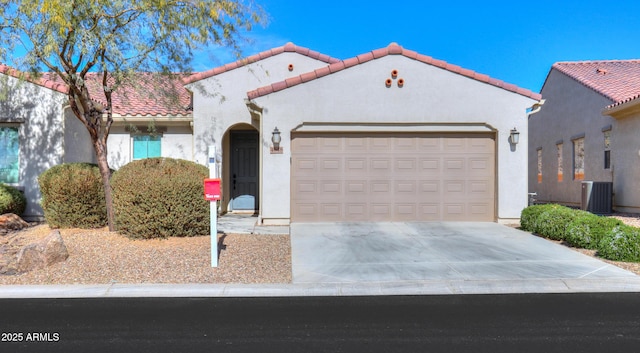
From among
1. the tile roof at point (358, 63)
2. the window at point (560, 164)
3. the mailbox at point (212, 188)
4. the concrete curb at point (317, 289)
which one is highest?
the tile roof at point (358, 63)

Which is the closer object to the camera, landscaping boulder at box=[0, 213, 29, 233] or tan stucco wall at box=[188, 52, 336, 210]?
landscaping boulder at box=[0, 213, 29, 233]

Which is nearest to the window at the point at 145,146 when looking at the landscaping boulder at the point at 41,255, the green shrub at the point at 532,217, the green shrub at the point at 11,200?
the green shrub at the point at 11,200

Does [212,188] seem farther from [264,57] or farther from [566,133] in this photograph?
Result: [566,133]

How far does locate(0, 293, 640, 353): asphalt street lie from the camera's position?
13.5 feet

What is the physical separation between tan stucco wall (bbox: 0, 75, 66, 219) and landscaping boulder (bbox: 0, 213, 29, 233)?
1.15 m

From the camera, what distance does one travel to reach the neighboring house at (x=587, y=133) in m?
13.5

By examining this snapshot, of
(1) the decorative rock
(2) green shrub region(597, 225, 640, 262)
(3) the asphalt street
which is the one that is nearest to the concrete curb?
(3) the asphalt street

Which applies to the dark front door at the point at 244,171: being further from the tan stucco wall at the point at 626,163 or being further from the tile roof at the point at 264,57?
the tan stucco wall at the point at 626,163

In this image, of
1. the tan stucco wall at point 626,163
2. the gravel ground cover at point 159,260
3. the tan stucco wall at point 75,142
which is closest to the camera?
the gravel ground cover at point 159,260

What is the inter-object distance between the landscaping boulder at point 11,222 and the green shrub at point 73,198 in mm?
1071

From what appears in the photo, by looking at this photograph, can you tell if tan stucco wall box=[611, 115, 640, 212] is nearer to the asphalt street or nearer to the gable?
the gable

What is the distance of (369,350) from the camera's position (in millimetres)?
4012

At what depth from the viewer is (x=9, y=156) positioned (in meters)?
11.9

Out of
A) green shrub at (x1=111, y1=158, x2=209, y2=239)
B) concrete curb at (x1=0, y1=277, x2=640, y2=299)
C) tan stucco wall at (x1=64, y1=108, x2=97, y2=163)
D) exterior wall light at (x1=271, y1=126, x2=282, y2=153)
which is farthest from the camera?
tan stucco wall at (x1=64, y1=108, x2=97, y2=163)
